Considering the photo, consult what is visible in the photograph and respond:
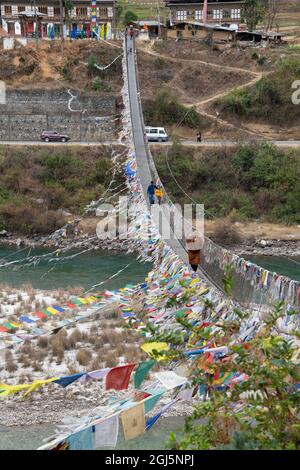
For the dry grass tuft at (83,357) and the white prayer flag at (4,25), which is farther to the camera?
the white prayer flag at (4,25)

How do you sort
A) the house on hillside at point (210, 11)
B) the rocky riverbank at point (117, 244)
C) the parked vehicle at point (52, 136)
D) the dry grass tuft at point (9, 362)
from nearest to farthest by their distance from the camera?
the dry grass tuft at point (9, 362)
the rocky riverbank at point (117, 244)
the parked vehicle at point (52, 136)
the house on hillside at point (210, 11)

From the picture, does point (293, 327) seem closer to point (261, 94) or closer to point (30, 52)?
point (261, 94)

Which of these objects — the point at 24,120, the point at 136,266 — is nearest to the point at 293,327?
the point at 136,266

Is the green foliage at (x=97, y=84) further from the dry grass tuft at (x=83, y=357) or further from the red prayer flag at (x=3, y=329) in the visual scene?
the dry grass tuft at (x=83, y=357)

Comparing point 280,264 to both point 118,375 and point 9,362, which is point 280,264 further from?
point 118,375

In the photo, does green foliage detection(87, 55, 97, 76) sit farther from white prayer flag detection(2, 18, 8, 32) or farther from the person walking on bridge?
the person walking on bridge

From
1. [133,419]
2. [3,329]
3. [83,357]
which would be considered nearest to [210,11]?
[3,329]

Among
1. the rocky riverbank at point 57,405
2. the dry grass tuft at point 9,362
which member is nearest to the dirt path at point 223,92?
the dry grass tuft at point 9,362
